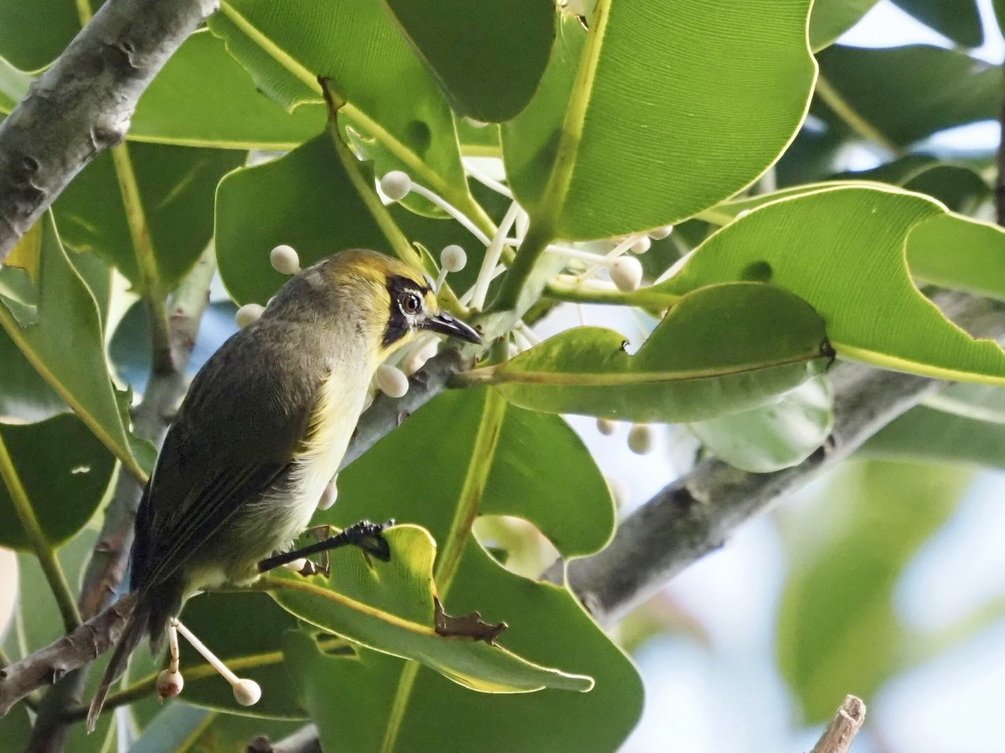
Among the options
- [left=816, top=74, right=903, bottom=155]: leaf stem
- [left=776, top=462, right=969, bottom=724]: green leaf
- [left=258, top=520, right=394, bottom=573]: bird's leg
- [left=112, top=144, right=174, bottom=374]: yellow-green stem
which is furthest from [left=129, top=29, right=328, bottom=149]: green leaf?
[left=776, top=462, right=969, bottom=724]: green leaf

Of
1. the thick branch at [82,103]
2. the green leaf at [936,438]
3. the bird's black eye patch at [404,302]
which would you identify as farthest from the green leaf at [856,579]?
the thick branch at [82,103]

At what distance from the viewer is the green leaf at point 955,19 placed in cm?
127

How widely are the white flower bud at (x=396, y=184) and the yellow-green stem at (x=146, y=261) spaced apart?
1.13ft

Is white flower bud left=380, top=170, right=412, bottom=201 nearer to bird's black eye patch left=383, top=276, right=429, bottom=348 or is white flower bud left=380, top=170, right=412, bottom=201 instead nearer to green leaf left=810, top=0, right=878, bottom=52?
bird's black eye patch left=383, top=276, right=429, bottom=348

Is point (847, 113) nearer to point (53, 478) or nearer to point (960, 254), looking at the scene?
point (960, 254)

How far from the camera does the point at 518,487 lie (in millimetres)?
977

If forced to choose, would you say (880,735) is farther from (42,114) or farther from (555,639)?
(42,114)

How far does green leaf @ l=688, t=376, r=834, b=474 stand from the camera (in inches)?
35.9

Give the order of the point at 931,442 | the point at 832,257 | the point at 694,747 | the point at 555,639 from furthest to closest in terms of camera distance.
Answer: the point at 694,747 < the point at 931,442 < the point at 555,639 < the point at 832,257

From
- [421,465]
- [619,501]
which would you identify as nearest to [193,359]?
[421,465]

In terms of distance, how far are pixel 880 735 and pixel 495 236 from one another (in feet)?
4.18

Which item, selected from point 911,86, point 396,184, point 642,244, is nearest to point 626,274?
point 642,244

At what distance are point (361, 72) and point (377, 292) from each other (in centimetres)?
23

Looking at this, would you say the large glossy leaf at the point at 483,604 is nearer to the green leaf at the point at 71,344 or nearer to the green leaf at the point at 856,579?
the green leaf at the point at 71,344
